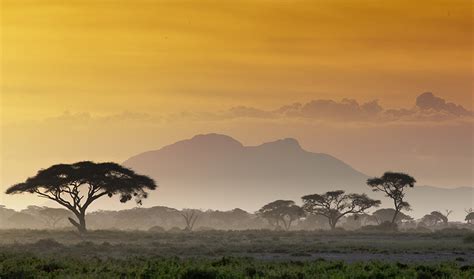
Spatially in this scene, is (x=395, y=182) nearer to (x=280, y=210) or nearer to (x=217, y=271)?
(x=280, y=210)

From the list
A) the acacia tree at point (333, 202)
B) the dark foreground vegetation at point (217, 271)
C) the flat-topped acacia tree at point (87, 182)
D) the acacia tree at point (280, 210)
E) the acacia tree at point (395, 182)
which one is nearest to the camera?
the dark foreground vegetation at point (217, 271)

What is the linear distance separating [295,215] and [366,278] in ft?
468

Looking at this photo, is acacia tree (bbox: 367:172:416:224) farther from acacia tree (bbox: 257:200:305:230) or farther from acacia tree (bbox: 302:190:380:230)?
acacia tree (bbox: 257:200:305:230)

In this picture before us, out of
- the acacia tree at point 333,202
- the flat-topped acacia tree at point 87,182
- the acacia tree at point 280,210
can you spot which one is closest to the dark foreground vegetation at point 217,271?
the flat-topped acacia tree at point 87,182

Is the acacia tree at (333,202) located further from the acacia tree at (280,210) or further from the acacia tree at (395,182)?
the acacia tree at (395,182)

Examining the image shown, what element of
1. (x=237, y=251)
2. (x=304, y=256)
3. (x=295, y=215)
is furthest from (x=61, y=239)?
(x=295, y=215)

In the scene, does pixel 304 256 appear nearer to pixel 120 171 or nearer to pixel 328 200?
pixel 120 171

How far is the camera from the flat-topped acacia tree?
100 m

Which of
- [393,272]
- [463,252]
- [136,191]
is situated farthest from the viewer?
[136,191]

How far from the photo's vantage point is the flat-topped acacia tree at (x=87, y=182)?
100m

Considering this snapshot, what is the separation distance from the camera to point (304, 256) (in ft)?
171

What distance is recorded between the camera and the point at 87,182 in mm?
102062

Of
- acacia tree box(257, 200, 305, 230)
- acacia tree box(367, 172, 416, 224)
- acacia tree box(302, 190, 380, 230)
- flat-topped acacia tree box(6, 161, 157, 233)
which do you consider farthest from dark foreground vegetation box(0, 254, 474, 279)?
acacia tree box(257, 200, 305, 230)

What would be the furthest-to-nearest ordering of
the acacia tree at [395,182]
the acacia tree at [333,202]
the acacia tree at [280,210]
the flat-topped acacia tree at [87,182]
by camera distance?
the acacia tree at [280,210], the acacia tree at [333,202], the acacia tree at [395,182], the flat-topped acacia tree at [87,182]
